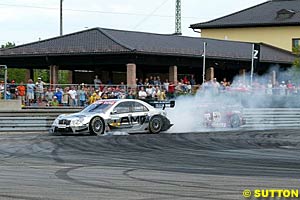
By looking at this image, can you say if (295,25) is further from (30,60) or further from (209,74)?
(30,60)

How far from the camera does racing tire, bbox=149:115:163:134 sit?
997 inches

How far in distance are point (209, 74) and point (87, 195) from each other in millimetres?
36906

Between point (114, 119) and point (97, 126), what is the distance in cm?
81

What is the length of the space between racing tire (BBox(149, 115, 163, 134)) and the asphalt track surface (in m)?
3.19

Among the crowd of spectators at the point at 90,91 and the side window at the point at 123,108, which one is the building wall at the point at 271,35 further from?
the side window at the point at 123,108

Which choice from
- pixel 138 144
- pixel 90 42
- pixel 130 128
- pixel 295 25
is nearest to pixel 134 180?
pixel 138 144

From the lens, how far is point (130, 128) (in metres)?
24.8

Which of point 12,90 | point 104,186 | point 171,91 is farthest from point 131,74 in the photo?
point 104,186

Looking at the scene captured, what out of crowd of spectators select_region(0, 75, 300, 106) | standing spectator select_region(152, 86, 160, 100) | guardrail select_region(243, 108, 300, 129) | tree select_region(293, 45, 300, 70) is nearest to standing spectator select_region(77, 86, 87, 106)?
crowd of spectators select_region(0, 75, 300, 106)

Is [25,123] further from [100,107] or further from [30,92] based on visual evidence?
[30,92]

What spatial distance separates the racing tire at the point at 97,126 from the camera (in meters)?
23.8

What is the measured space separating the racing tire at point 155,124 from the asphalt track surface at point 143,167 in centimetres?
319

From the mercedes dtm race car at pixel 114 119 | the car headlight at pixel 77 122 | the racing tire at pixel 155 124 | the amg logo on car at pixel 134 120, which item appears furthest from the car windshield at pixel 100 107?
the racing tire at pixel 155 124

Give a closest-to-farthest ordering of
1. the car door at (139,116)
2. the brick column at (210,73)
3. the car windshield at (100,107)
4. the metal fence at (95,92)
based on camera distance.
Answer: the car windshield at (100,107), the car door at (139,116), the metal fence at (95,92), the brick column at (210,73)
